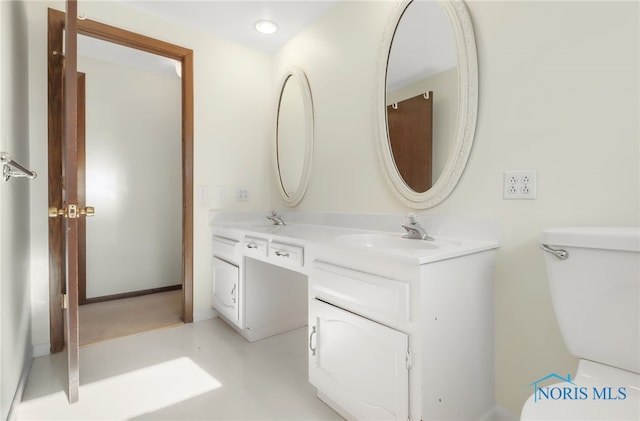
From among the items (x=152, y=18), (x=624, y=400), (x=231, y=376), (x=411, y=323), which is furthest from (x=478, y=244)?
(x=152, y=18)

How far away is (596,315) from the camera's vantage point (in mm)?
911

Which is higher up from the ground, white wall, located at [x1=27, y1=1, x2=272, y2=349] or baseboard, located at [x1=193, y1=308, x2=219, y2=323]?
white wall, located at [x1=27, y1=1, x2=272, y2=349]

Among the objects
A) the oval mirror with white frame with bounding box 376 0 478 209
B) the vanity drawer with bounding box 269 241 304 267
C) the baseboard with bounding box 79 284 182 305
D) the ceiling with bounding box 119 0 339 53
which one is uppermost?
the ceiling with bounding box 119 0 339 53

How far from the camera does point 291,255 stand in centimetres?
156

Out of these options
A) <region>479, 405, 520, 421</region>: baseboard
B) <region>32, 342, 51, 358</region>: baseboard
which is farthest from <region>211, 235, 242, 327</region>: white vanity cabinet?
<region>479, 405, 520, 421</region>: baseboard

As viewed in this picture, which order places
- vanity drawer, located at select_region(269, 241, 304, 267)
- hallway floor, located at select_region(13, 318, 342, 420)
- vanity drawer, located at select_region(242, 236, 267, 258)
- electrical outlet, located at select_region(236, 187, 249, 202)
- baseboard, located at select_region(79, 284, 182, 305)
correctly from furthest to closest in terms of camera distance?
1. baseboard, located at select_region(79, 284, 182, 305)
2. electrical outlet, located at select_region(236, 187, 249, 202)
3. vanity drawer, located at select_region(242, 236, 267, 258)
4. vanity drawer, located at select_region(269, 241, 304, 267)
5. hallway floor, located at select_region(13, 318, 342, 420)

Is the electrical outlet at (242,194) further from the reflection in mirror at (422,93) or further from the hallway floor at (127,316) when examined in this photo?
the reflection in mirror at (422,93)

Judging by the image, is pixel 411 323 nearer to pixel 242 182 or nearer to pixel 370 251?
pixel 370 251

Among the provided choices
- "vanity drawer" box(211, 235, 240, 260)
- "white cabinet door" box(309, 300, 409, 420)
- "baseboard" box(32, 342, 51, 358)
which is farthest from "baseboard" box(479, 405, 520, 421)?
"baseboard" box(32, 342, 51, 358)

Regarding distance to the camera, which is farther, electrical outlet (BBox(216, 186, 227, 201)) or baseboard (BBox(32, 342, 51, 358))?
electrical outlet (BBox(216, 186, 227, 201))

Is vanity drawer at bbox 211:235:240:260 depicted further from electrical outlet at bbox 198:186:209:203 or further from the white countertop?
electrical outlet at bbox 198:186:209:203

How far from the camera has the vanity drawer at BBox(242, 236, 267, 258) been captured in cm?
179

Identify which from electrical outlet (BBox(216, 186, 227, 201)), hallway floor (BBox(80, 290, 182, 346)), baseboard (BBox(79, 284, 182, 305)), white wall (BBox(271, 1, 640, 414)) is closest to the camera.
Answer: white wall (BBox(271, 1, 640, 414))

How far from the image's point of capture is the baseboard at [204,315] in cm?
243
